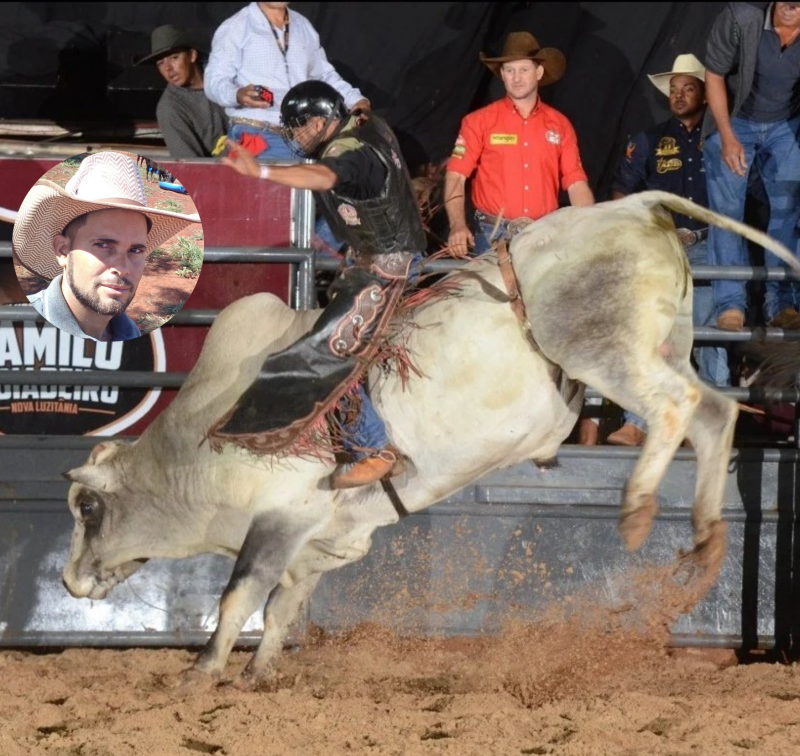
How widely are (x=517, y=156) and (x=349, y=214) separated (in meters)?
1.88

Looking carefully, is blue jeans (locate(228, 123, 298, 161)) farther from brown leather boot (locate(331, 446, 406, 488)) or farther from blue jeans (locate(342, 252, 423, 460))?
brown leather boot (locate(331, 446, 406, 488))

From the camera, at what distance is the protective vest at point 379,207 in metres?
4.38

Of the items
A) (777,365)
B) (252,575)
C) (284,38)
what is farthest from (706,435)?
(284,38)

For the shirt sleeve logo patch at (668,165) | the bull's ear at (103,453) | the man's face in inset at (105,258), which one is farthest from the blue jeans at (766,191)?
the bull's ear at (103,453)

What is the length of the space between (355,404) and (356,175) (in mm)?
952

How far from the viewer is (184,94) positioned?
6.60 meters

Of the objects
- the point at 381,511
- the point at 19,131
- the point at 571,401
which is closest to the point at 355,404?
the point at 381,511

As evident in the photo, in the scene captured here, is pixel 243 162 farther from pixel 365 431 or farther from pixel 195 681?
pixel 195 681

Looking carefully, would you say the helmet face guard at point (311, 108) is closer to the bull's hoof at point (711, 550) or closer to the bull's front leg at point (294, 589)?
the bull's front leg at point (294, 589)

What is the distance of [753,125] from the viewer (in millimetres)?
6211

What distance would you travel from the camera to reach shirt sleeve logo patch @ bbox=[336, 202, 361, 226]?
4.51 m

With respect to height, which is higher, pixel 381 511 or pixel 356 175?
pixel 356 175

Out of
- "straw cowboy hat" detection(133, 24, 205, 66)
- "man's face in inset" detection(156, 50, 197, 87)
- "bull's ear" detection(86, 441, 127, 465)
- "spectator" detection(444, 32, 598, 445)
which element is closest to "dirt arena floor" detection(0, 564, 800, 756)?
"bull's ear" detection(86, 441, 127, 465)

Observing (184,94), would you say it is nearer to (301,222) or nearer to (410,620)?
(301,222)
